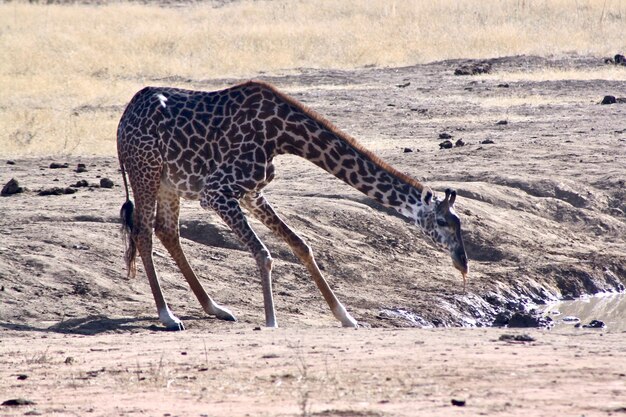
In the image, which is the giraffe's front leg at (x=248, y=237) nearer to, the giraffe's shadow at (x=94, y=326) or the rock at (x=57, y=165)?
the giraffe's shadow at (x=94, y=326)

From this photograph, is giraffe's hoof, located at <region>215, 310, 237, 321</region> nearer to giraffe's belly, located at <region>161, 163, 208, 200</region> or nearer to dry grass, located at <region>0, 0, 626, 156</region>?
giraffe's belly, located at <region>161, 163, 208, 200</region>

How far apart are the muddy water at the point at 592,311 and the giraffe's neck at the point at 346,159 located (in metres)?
2.27

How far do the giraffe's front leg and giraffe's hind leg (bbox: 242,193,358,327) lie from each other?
0.27 m

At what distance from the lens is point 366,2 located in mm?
Result: 34719

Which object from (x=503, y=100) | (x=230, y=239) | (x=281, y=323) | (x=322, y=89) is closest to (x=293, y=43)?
(x=322, y=89)

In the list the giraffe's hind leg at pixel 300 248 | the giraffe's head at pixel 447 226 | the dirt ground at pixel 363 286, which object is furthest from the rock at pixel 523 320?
the giraffe's hind leg at pixel 300 248

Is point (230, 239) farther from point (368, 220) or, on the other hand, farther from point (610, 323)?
point (610, 323)

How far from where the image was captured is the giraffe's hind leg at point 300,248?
385 inches

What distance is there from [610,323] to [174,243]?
4.12 m

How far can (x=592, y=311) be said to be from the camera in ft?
39.2

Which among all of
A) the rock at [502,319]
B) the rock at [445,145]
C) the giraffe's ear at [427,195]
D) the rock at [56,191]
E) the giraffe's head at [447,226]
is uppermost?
the giraffe's ear at [427,195]

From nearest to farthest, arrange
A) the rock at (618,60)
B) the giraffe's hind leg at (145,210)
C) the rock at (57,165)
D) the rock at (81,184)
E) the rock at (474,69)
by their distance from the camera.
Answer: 1. the giraffe's hind leg at (145,210)
2. the rock at (81,184)
3. the rock at (57,165)
4. the rock at (474,69)
5. the rock at (618,60)

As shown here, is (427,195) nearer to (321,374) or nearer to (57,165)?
(321,374)

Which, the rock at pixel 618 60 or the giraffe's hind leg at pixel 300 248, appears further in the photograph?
the rock at pixel 618 60
